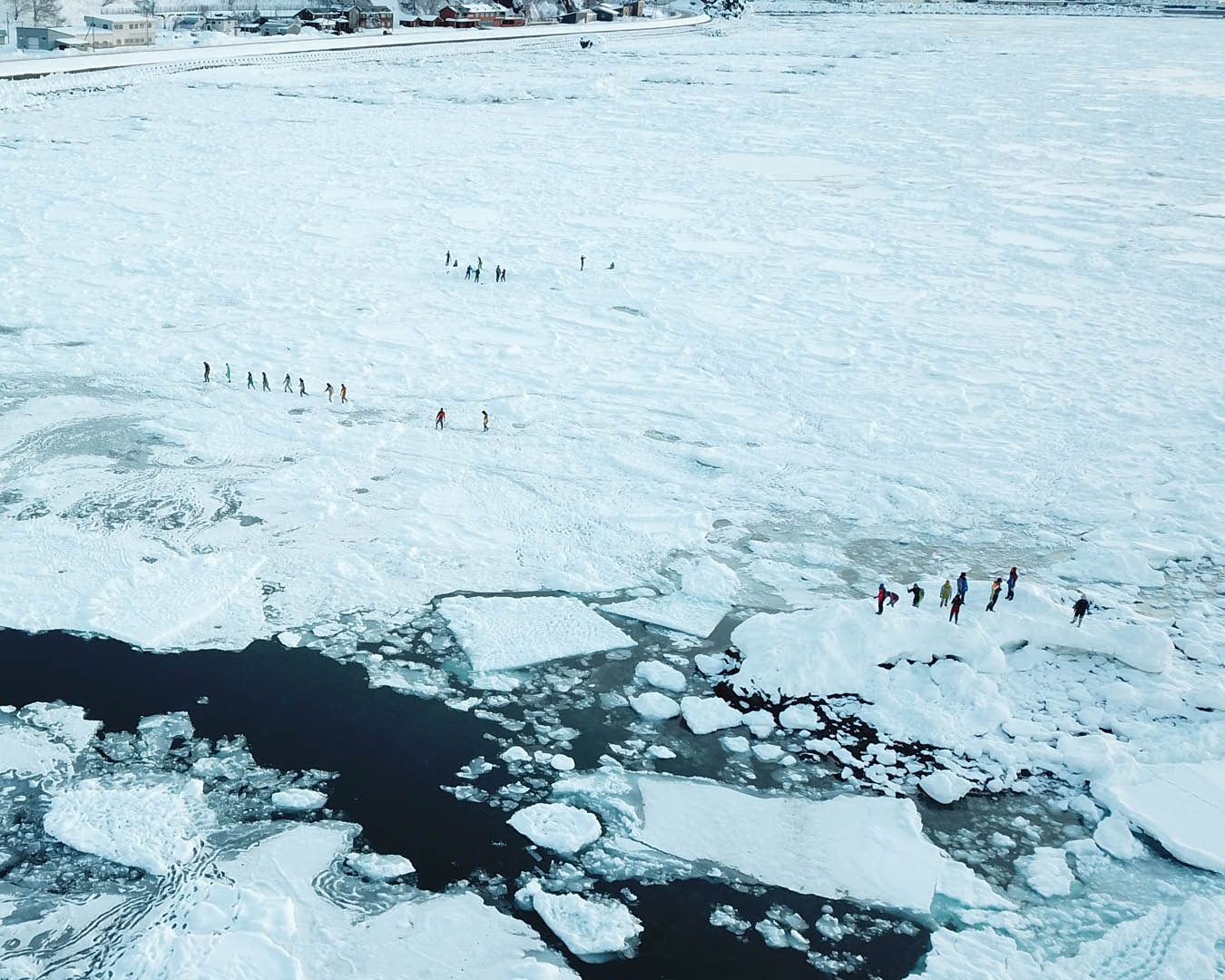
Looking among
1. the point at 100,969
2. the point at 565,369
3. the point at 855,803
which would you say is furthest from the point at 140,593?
the point at 565,369

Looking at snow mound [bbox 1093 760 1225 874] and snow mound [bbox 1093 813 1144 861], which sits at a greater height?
snow mound [bbox 1093 760 1225 874]

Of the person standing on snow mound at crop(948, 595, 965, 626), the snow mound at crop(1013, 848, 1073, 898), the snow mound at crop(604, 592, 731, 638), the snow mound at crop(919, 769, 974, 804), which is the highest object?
the person standing on snow mound at crop(948, 595, 965, 626)

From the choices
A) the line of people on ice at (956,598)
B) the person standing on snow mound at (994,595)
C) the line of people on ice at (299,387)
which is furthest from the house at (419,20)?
the person standing on snow mound at (994,595)

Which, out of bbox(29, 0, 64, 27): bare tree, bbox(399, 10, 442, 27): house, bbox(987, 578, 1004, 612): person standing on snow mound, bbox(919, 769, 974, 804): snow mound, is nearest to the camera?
bbox(919, 769, 974, 804): snow mound

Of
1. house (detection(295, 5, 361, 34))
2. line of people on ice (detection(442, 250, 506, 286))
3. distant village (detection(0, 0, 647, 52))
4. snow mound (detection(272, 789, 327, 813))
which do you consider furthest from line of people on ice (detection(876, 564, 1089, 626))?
house (detection(295, 5, 361, 34))

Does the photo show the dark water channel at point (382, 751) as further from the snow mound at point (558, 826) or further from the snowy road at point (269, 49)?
the snowy road at point (269, 49)

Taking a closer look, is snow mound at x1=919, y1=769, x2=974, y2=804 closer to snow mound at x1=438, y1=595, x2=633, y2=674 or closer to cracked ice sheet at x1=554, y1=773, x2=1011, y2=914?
cracked ice sheet at x1=554, y1=773, x2=1011, y2=914

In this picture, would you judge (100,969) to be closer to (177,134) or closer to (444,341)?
(444,341)
